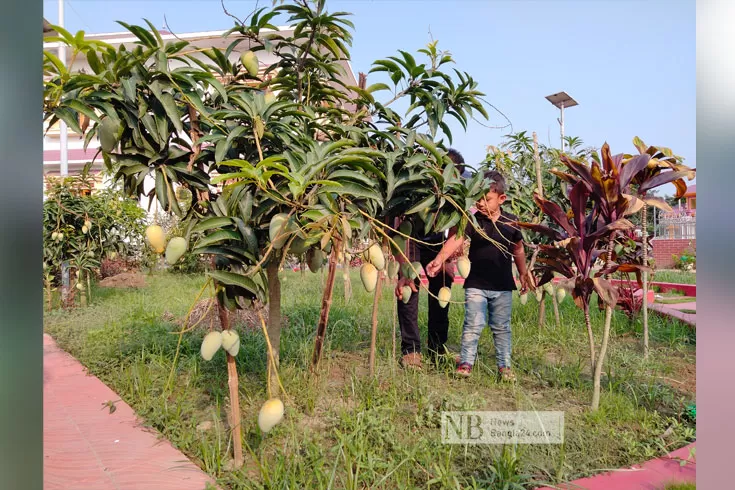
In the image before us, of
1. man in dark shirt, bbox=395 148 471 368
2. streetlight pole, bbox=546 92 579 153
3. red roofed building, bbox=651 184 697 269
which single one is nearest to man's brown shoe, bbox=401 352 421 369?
man in dark shirt, bbox=395 148 471 368

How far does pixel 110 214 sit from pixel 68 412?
11.4ft

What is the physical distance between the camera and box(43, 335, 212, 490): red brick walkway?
153cm

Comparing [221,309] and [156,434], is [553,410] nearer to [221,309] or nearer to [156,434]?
[221,309]

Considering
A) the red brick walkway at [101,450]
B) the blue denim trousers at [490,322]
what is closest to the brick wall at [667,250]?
the blue denim trousers at [490,322]

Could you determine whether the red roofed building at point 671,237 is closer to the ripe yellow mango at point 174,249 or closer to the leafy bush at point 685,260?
the leafy bush at point 685,260

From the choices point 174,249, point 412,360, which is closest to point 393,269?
point 174,249

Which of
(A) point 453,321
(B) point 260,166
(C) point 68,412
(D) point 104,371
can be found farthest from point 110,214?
(B) point 260,166

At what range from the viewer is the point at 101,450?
1.77m

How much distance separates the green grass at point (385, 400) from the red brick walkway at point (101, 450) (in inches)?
3.7

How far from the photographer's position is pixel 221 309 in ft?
4.92

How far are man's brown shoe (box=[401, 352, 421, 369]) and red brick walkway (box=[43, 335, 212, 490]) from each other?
125cm

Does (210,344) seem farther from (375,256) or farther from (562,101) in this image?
(562,101)

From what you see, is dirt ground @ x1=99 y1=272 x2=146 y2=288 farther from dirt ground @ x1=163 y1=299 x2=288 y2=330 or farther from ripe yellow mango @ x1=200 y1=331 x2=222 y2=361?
Answer: ripe yellow mango @ x1=200 y1=331 x2=222 y2=361

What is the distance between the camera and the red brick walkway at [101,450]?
1.53m
